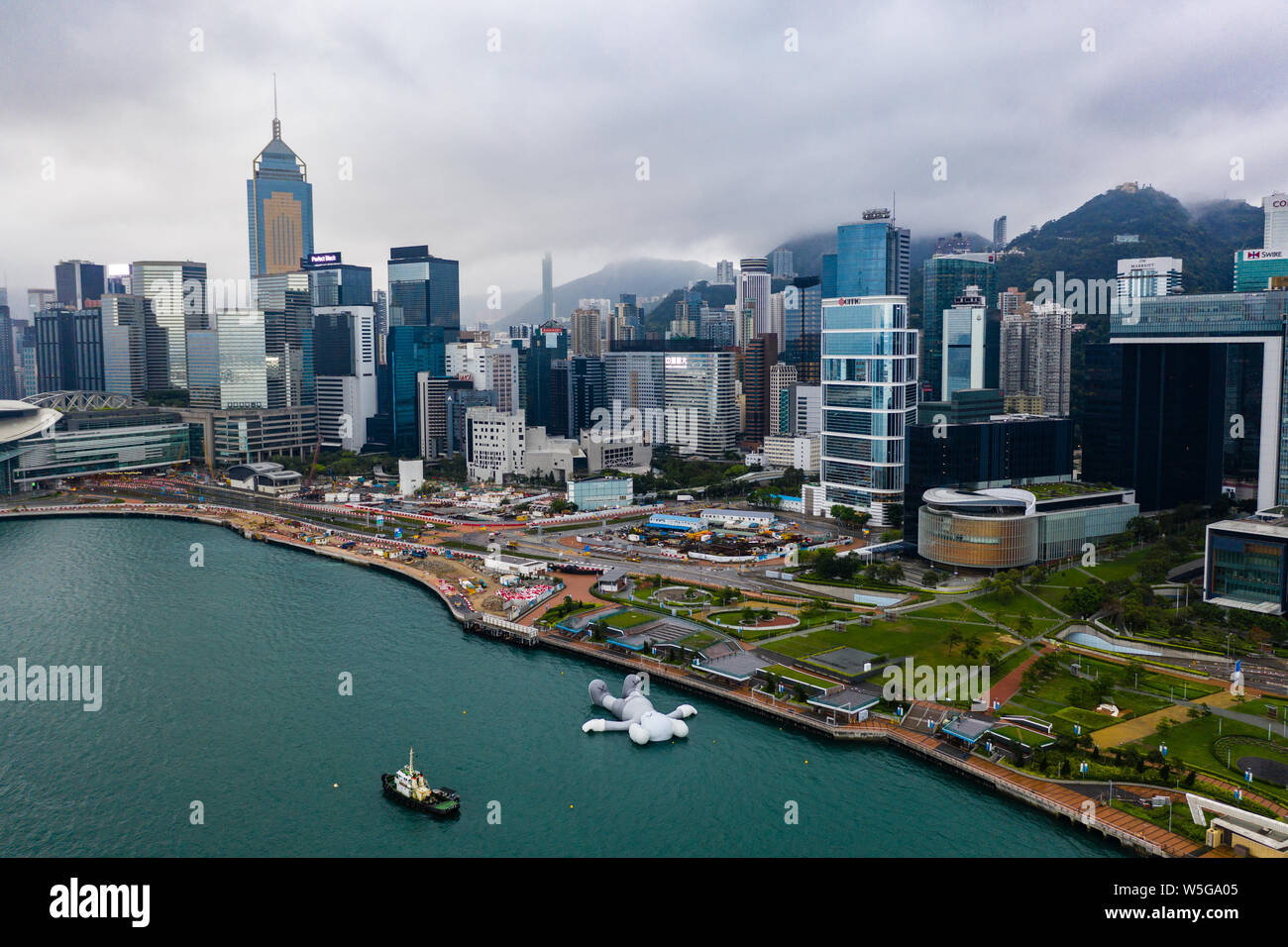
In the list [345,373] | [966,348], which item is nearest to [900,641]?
[966,348]

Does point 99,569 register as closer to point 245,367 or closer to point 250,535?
point 250,535

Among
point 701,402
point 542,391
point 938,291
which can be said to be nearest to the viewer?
point 701,402

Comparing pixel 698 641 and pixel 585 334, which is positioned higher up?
pixel 585 334

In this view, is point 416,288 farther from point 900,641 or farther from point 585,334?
point 900,641

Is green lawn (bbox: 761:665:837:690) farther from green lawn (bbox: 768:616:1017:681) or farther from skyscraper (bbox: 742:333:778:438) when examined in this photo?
skyscraper (bbox: 742:333:778:438)

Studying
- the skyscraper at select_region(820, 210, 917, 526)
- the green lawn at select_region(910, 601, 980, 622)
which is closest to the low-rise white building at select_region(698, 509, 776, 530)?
the skyscraper at select_region(820, 210, 917, 526)

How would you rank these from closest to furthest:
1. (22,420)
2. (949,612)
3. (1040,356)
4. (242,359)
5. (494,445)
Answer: (949,612)
(22,420)
(494,445)
(1040,356)
(242,359)

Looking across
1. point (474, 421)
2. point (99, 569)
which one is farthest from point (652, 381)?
point (99, 569)
